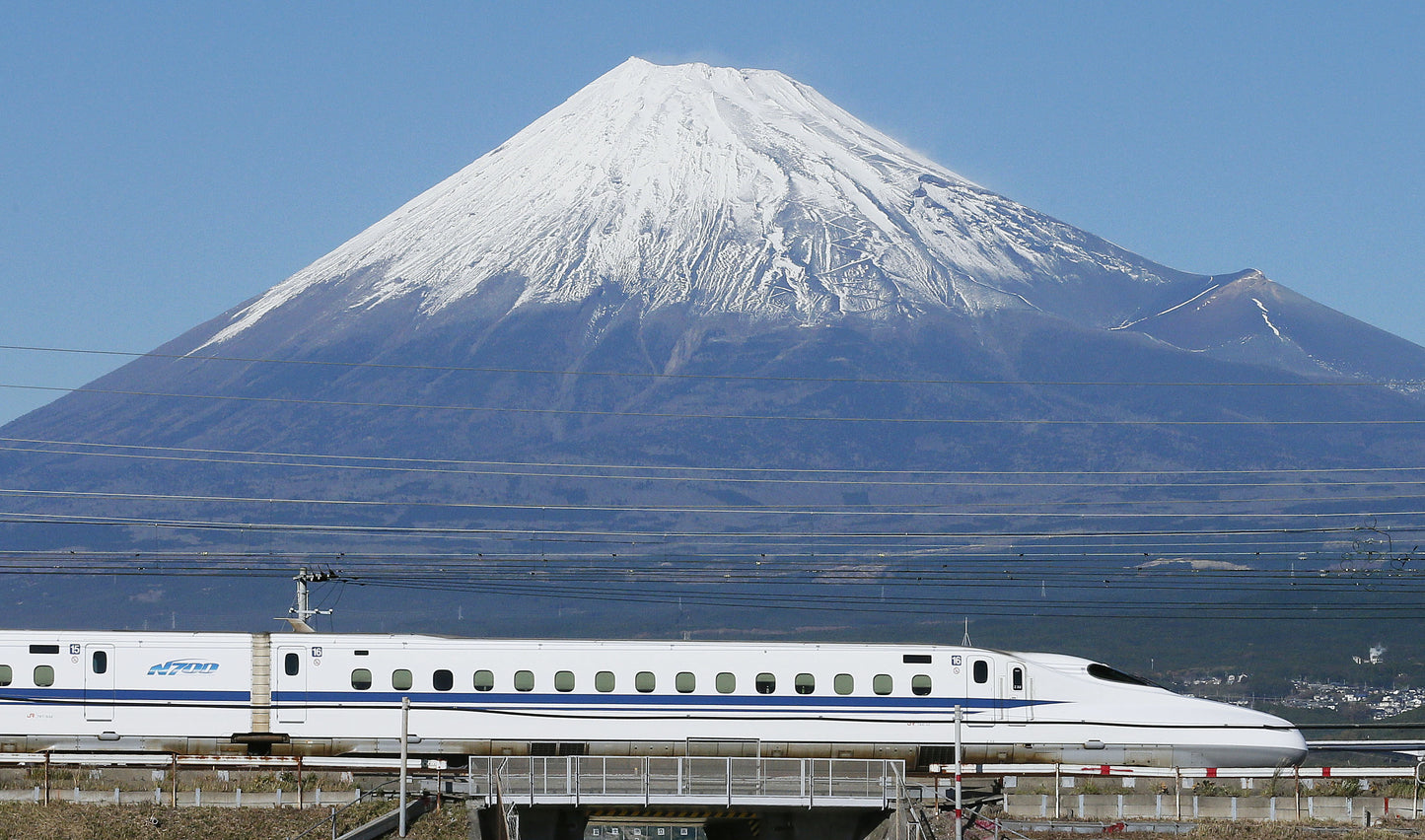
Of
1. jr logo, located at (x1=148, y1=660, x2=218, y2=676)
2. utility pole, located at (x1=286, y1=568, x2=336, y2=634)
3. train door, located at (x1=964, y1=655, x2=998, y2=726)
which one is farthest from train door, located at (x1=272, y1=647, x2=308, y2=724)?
train door, located at (x1=964, y1=655, x2=998, y2=726)

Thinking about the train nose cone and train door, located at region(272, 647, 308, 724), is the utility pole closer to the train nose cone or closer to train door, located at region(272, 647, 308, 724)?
train door, located at region(272, 647, 308, 724)

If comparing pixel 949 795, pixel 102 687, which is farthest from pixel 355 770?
pixel 949 795

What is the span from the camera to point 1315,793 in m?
42.6

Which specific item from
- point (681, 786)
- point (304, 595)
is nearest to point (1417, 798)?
point (681, 786)

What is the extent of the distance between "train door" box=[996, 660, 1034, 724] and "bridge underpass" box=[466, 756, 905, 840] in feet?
26.9

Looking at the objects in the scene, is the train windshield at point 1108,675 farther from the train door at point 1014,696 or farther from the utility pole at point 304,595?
the utility pole at point 304,595

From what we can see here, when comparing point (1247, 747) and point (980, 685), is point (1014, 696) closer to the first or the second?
point (980, 685)

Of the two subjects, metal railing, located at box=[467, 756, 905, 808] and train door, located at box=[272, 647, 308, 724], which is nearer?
metal railing, located at box=[467, 756, 905, 808]

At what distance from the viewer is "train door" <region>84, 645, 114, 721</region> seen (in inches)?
1935

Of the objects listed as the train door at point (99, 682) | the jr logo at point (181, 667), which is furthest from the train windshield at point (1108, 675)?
the train door at point (99, 682)

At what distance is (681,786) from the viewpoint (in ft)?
136

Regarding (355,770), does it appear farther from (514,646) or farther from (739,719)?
(739,719)

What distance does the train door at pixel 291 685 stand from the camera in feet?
162

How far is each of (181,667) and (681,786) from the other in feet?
52.0
